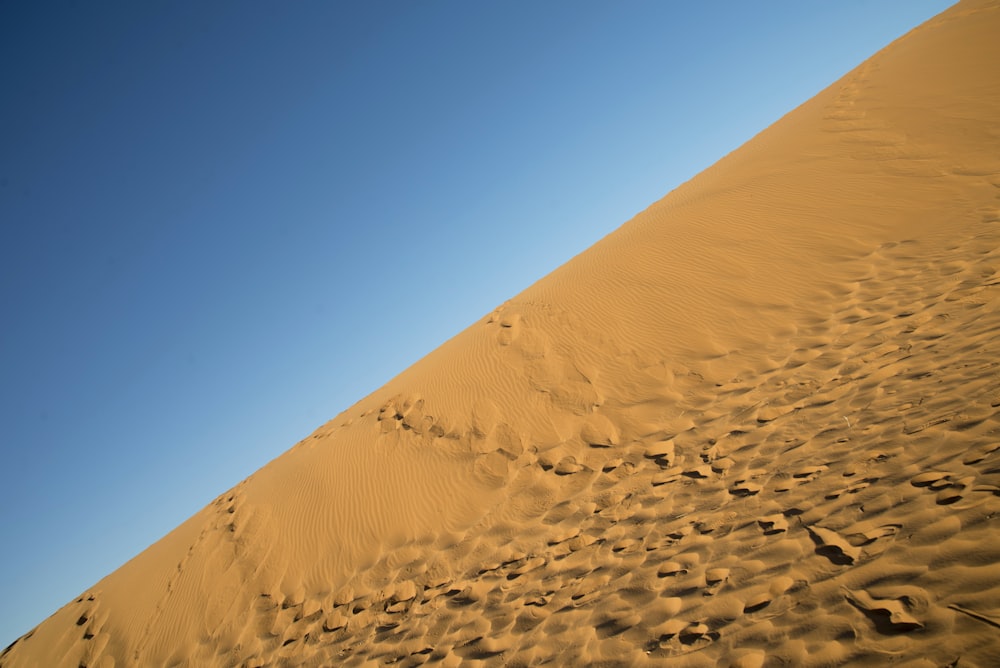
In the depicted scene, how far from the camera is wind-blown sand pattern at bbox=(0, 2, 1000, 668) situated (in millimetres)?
3258

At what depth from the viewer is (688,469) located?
209 inches

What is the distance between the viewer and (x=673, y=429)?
20.1 ft

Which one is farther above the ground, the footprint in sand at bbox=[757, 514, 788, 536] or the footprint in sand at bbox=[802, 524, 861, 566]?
the footprint in sand at bbox=[757, 514, 788, 536]

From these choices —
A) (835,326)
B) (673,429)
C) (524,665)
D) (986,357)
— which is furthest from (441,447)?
(986,357)

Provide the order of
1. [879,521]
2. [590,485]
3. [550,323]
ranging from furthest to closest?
1. [550,323]
2. [590,485]
3. [879,521]

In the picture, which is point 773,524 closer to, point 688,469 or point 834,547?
point 834,547

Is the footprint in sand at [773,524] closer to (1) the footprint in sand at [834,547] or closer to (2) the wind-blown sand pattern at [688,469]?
(2) the wind-blown sand pattern at [688,469]

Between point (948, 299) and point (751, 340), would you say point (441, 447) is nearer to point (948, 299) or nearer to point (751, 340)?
point (751, 340)

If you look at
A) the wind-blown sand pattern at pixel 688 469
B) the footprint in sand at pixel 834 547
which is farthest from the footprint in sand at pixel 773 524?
the footprint in sand at pixel 834 547

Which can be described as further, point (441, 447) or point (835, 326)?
point (441, 447)

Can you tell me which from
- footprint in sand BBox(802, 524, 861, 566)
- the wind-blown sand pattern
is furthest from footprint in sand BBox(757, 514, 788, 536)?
footprint in sand BBox(802, 524, 861, 566)

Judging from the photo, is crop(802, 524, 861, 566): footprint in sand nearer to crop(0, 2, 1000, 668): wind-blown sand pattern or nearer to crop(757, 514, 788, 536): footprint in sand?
crop(0, 2, 1000, 668): wind-blown sand pattern

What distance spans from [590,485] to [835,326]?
352 centimetres

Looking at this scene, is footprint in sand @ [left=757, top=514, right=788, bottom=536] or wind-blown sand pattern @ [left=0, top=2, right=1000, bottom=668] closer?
wind-blown sand pattern @ [left=0, top=2, right=1000, bottom=668]
